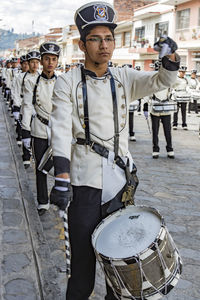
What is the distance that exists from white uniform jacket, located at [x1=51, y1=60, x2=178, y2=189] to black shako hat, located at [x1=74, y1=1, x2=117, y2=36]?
33 centimetres

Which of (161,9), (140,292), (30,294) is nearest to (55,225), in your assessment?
(30,294)

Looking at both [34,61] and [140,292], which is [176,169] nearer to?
[34,61]

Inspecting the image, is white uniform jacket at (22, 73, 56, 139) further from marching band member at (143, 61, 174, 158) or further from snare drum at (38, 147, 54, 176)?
marching band member at (143, 61, 174, 158)

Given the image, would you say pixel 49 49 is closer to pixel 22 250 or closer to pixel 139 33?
pixel 22 250

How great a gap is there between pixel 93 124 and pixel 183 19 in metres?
31.1

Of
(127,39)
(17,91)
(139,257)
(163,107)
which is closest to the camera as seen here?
(139,257)

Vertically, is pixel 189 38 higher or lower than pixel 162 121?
higher

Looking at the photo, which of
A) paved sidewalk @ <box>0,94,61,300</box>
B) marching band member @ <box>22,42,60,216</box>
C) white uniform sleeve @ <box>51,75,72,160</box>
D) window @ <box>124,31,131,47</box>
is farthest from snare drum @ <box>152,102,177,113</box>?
window @ <box>124,31,131,47</box>

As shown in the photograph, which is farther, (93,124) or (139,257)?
(93,124)

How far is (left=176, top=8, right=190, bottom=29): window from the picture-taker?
3075 centimetres

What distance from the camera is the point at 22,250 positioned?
410cm

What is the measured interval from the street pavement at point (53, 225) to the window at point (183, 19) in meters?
24.1

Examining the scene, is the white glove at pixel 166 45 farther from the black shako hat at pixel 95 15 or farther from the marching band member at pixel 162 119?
the marching band member at pixel 162 119

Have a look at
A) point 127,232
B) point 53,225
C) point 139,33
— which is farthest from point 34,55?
point 139,33
